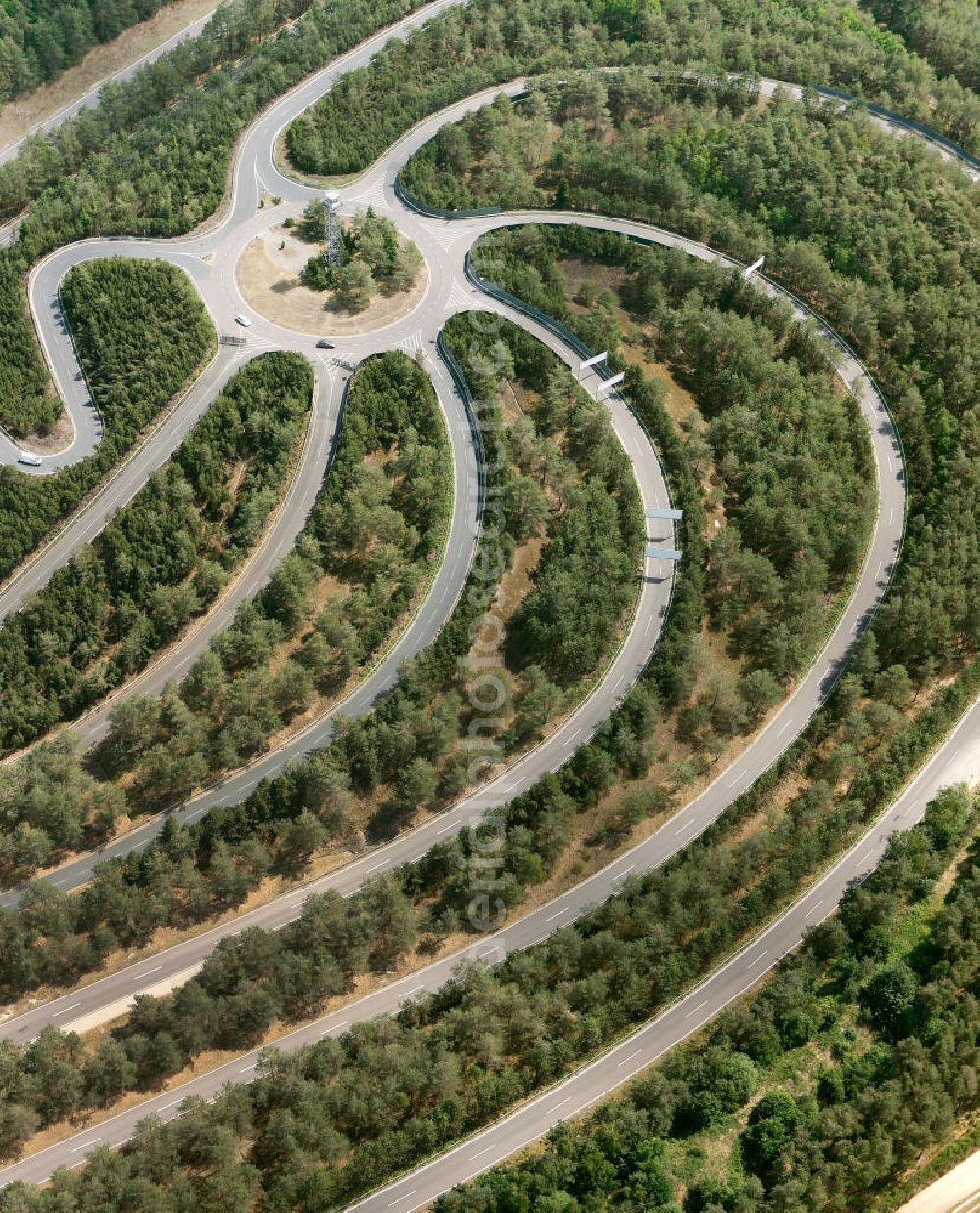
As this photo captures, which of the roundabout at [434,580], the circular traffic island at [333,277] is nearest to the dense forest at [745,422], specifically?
the roundabout at [434,580]

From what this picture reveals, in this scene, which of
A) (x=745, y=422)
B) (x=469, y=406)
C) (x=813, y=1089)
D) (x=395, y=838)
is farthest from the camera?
(x=469, y=406)

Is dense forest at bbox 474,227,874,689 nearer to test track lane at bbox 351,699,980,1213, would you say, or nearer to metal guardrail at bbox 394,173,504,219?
metal guardrail at bbox 394,173,504,219

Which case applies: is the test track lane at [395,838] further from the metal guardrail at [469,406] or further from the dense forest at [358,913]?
the metal guardrail at [469,406]

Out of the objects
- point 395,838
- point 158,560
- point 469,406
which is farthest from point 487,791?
point 469,406

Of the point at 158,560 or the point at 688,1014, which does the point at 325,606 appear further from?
the point at 688,1014

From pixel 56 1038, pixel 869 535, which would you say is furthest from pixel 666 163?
pixel 56 1038

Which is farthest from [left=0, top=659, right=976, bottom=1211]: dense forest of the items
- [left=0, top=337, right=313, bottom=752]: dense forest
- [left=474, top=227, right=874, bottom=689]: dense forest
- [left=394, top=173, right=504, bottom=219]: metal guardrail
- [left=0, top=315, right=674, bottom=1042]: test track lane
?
[left=394, top=173, right=504, bottom=219]: metal guardrail
